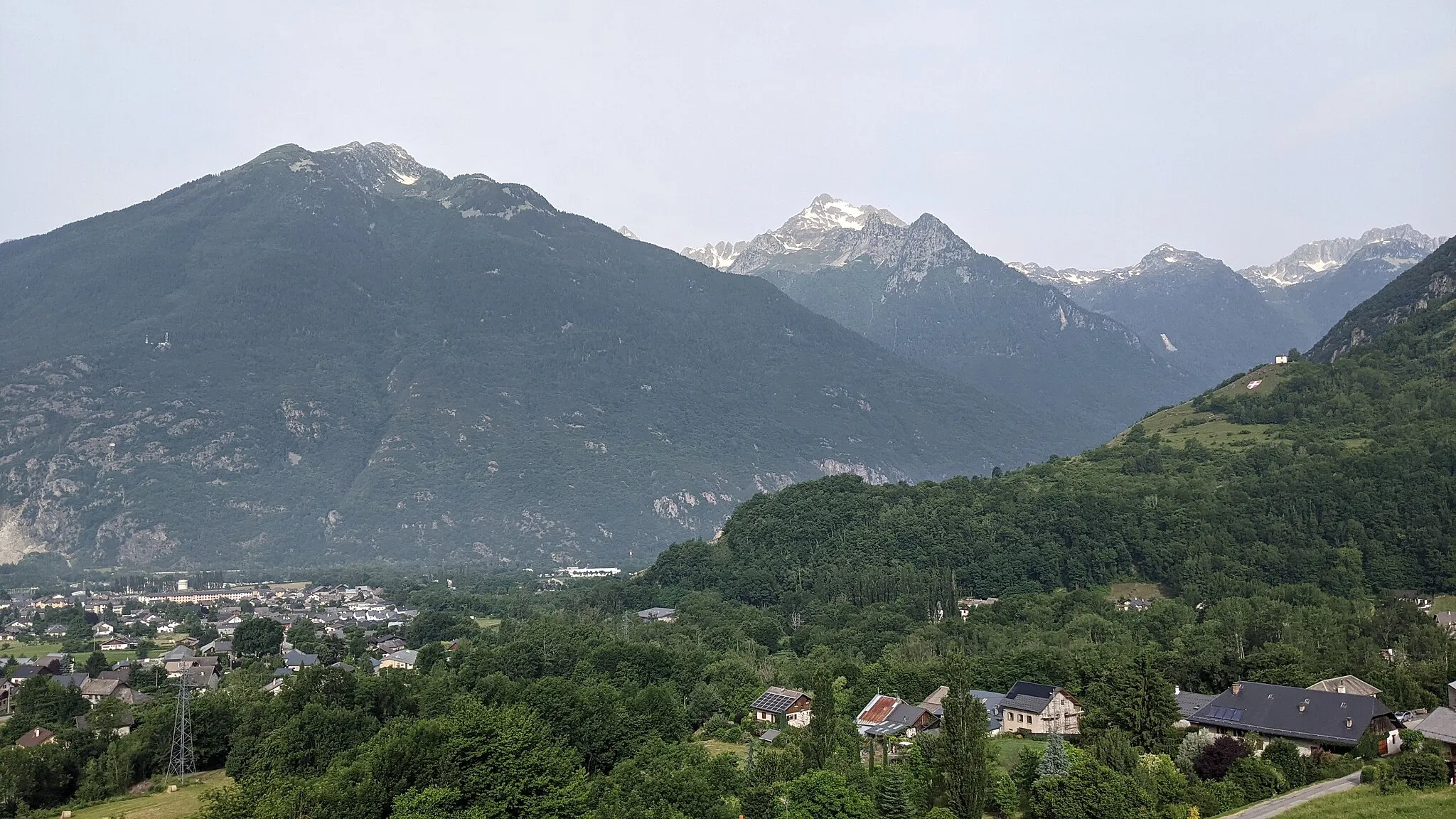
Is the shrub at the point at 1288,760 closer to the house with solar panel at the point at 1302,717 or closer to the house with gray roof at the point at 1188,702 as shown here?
the house with solar panel at the point at 1302,717

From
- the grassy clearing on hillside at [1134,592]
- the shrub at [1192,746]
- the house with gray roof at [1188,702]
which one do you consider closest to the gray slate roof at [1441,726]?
the shrub at [1192,746]

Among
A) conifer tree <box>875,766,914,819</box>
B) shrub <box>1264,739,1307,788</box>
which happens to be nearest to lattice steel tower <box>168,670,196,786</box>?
conifer tree <box>875,766,914,819</box>

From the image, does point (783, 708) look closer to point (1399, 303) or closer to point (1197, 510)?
point (1197, 510)

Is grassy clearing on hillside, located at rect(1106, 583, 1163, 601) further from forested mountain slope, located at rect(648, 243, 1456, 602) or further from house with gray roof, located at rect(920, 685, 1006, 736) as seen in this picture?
house with gray roof, located at rect(920, 685, 1006, 736)

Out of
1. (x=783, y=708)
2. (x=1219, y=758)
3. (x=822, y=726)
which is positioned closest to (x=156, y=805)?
(x=822, y=726)

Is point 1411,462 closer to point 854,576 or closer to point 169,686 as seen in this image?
point 854,576
